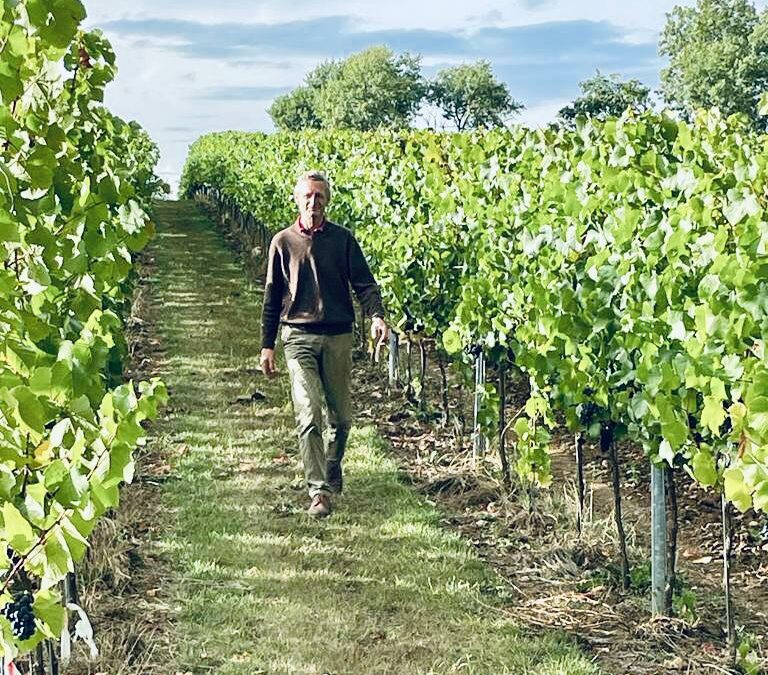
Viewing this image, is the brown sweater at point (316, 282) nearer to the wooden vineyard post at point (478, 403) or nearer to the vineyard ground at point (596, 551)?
the wooden vineyard post at point (478, 403)

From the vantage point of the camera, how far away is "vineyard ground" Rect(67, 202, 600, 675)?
5.03 metres

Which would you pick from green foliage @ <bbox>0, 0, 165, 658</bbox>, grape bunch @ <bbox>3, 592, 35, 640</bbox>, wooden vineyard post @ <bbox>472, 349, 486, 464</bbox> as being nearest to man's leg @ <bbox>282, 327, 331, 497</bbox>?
wooden vineyard post @ <bbox>472, 349, 486, 464</bbox>

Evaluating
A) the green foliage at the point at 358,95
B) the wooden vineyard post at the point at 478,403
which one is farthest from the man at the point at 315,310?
the green foliage at the point at 358,95

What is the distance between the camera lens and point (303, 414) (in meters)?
6.85

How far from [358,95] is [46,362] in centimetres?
10603

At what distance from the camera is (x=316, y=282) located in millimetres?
6891

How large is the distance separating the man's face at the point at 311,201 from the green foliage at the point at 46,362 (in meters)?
2.75

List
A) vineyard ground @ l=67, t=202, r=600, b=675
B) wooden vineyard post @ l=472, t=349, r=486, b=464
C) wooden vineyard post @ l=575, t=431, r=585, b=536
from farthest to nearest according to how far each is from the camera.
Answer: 1. wooden vineyard post @ l=472, t=349, r=486, b=464
2. wooden vineyard post @ l=575, t=431, r=585, b=536
3. vineyard ground @ l=67, t=202, r=600, b=675

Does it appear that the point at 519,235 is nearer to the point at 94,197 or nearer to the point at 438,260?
the point at 438,260

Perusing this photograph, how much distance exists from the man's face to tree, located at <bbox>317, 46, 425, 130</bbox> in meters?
97.7

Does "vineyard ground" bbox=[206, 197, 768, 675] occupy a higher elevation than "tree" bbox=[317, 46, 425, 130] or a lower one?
lower

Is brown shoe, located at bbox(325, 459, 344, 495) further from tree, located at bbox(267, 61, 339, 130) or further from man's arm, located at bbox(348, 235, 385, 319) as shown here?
tree, located at bbox(267, 61, 339, 130)

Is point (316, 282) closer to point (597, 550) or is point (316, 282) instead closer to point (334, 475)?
point (334, 475)

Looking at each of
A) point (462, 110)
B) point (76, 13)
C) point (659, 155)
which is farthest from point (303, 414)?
point (462, 110)
